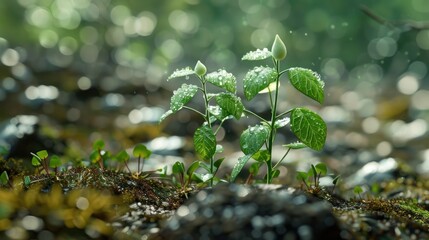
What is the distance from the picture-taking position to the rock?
6.86 ft

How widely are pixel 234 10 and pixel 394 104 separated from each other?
9.74 meters

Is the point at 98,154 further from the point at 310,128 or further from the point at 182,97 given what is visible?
the point at 310,128

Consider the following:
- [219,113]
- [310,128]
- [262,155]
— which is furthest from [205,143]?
[310,128]

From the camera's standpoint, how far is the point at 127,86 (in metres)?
9.40

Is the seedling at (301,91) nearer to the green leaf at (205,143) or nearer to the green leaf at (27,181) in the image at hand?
the green leaf at (205,143)

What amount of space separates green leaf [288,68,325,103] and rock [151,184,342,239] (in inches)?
22.7

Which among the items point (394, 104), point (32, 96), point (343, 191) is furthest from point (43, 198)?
point (394, 104)

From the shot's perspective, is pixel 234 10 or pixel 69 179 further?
pixel 234 10

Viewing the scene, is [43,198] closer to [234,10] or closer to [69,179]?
[69,179]

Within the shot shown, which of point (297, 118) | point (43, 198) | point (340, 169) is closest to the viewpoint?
point (43, 198)

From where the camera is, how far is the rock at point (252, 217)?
209 centimetres

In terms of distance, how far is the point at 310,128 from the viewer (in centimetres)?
274

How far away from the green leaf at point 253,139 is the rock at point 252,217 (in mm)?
440

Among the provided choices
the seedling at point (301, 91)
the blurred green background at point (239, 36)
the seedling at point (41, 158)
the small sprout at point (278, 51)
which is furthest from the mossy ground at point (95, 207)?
the blurred green background at point (239, 36)
